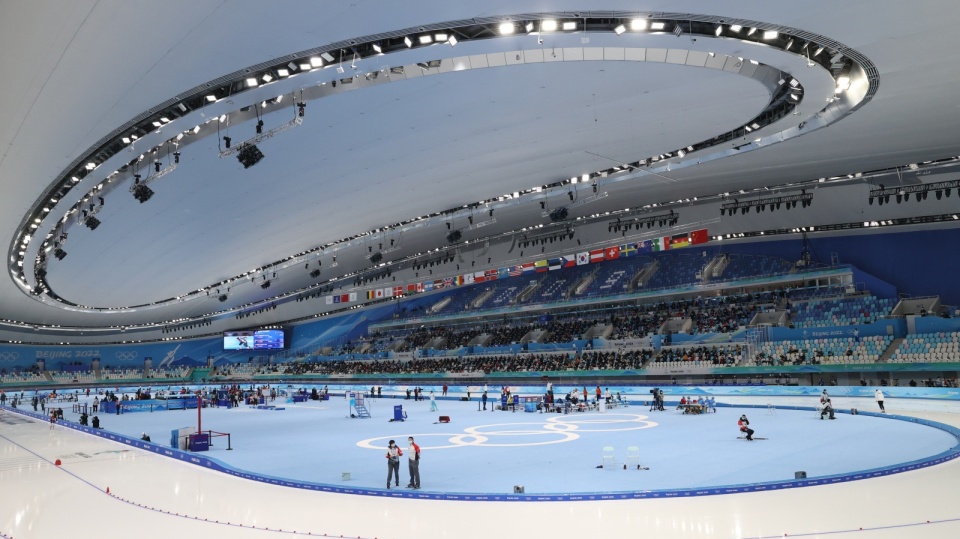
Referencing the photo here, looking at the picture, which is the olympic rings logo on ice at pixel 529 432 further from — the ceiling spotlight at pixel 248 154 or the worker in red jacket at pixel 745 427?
the ceiling spotlight at pixel 248 154

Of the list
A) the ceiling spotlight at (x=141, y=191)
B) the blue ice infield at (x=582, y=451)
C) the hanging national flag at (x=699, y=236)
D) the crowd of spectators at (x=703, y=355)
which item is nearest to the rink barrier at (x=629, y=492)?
the blue ice infield at (x=582, y=451)

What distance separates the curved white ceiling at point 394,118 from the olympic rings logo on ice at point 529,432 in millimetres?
10525

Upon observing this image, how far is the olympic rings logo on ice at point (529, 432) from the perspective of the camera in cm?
2117

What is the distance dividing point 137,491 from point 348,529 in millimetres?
6926

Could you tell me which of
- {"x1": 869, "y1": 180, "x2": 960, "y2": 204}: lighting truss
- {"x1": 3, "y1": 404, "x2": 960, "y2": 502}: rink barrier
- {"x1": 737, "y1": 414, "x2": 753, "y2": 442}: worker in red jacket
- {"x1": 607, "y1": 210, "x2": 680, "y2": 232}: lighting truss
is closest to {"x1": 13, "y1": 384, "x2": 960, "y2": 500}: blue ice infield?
{"x1": 3, "y1": 404, "x2": 960, "y2": 502}: rink barrier

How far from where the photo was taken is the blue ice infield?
44.8ft

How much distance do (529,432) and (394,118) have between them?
1197 cm

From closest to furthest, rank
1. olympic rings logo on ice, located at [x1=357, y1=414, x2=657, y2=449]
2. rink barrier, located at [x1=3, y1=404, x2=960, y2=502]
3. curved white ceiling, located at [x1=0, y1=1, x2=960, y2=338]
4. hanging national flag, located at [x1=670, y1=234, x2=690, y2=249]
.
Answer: rink barrier, located at [x1=3, y1=404, x2=960, y2=502], curved white ceiling, located at [x1=0, y1=1, x2=960, y2=338], olympic rings logo on ice, located at [x1=357, y1=414, x2=657, y2=449], hanging national flag, located at [x1=670, y1=234, x2=690, y2=249]

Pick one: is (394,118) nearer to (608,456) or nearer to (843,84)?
(608,456)

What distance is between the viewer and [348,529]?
10531 millimetres

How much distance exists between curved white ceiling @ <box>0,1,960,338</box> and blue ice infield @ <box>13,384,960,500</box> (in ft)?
32.0

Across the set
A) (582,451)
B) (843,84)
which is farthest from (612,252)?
(582,451)

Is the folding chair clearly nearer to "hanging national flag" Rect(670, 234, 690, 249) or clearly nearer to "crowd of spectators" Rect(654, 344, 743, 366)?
"hanging national flag" Rect(670, 234, 690, 249)

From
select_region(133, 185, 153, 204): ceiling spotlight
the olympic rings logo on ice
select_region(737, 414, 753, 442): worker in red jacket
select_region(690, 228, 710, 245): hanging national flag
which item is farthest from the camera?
select_region(690, 228, 710, 245): hanging national flag
